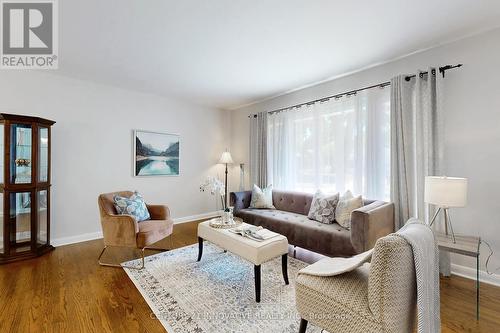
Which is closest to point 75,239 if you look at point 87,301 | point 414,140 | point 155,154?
point 155,154

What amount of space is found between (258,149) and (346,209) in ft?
7.62

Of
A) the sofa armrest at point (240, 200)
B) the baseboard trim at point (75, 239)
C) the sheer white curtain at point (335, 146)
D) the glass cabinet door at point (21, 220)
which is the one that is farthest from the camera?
the sofa armrest at point (240, 200)

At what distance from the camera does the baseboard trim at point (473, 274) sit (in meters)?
2.31

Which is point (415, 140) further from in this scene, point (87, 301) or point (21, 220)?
point (21, 220)

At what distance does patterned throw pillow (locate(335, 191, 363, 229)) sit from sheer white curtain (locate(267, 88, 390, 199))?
373 mm

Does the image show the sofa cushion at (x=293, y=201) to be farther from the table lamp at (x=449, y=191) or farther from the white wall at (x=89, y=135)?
the white wall at (x=89, y=135)

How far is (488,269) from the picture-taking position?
2350 mm

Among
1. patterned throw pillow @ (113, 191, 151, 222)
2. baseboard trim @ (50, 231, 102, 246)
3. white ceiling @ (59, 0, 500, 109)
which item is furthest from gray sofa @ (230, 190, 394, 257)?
baseboard trim @ (50, 231, 102, 246)

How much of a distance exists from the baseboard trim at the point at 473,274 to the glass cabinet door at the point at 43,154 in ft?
17.1

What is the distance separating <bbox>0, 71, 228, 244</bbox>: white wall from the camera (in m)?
3.31

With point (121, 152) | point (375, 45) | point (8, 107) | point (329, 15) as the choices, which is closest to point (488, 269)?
point (375, 45)

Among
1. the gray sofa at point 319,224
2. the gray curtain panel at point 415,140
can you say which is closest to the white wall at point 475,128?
the gray curtain panel at point 415,140

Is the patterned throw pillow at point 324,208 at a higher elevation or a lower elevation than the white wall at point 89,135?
lower

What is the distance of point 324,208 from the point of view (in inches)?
123
